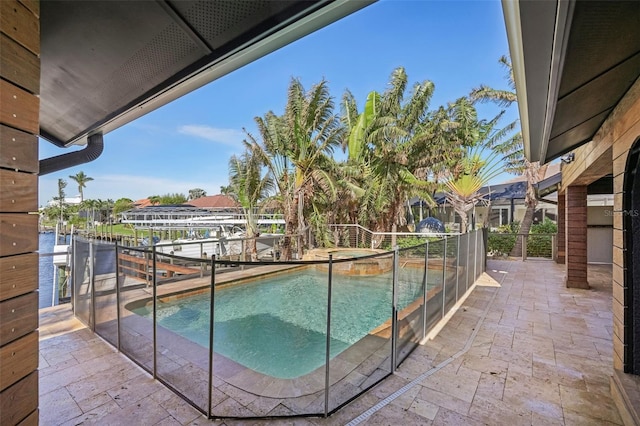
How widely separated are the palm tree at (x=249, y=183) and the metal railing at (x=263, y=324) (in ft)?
24.1

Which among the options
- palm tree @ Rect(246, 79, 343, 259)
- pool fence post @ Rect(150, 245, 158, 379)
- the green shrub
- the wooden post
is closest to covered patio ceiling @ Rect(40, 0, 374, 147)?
the wooden post

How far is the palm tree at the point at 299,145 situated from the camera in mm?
9812

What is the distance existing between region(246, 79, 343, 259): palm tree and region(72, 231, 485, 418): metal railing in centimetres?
631

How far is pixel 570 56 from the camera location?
1.83m

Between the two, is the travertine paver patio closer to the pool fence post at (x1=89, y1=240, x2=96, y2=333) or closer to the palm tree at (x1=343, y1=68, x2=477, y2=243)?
the pool fence post at (x1=89, y1=240, x2=96, y2=333)

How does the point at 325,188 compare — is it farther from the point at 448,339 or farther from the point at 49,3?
the point at 49,3

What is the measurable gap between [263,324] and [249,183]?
8.65 metres

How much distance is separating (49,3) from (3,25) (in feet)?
1.05

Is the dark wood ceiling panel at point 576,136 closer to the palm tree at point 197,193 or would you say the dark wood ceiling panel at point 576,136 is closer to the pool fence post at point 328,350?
the pool fence post at point 328,350

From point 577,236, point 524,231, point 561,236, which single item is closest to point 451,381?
point 577,236

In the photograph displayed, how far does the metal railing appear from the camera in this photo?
105 inches

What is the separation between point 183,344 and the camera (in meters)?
3.11

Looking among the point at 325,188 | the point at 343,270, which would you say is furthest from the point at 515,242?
the point at 343,270

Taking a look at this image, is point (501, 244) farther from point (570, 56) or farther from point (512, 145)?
point (570, 56)
